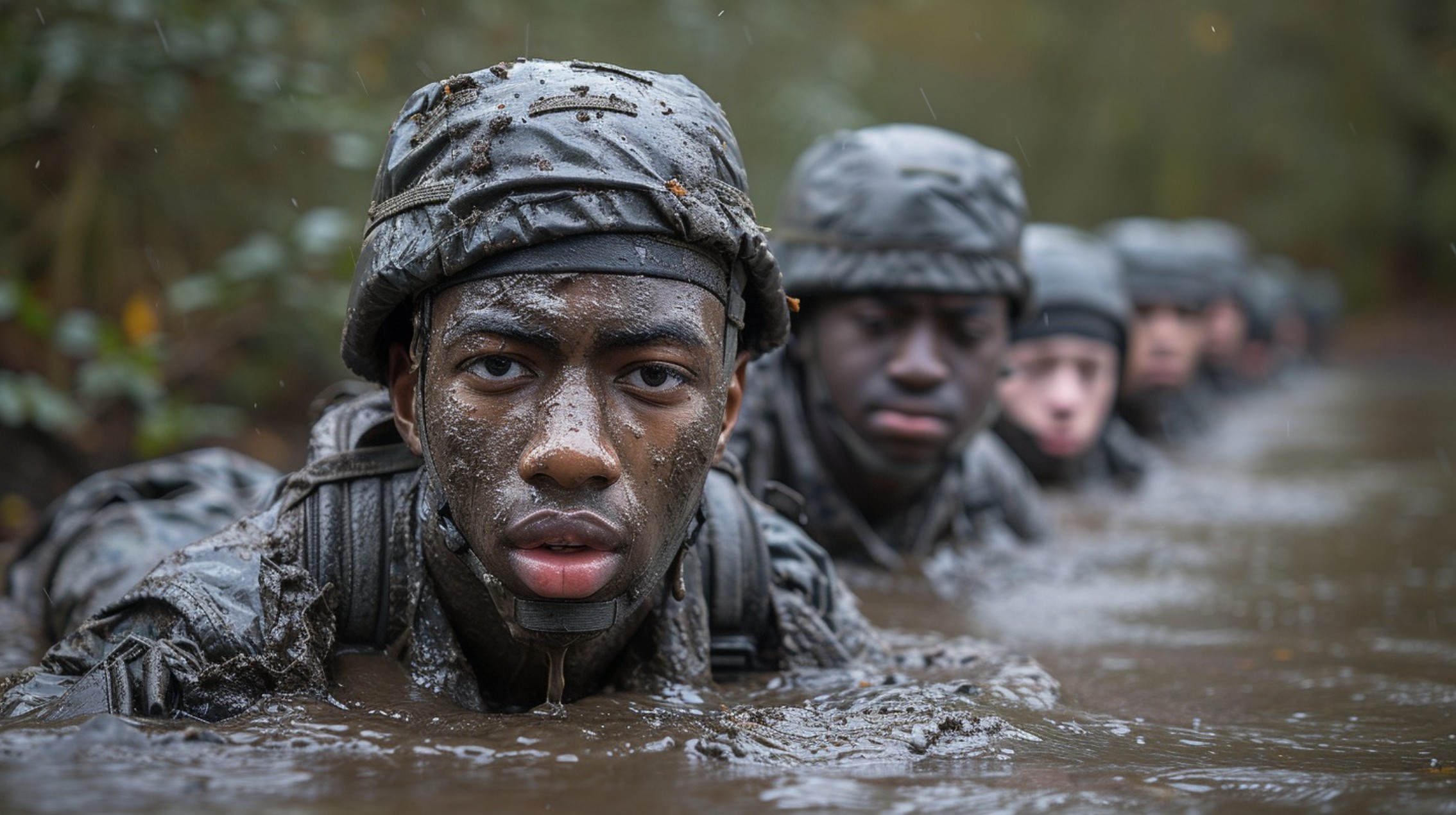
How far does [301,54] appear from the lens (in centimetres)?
689

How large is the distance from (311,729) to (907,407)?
2776mm

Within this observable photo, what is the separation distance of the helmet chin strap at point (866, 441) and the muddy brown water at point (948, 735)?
0.36 meters

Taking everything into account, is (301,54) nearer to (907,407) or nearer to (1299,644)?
(907,407)

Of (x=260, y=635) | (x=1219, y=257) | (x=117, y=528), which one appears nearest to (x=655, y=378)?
(x=260, y=635)

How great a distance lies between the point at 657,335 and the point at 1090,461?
236 inches

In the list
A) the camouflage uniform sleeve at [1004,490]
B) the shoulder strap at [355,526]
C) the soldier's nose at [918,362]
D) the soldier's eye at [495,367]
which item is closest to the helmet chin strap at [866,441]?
the soldier's nose at [918,362]

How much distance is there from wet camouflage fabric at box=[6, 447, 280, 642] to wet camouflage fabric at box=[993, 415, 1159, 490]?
3.92 meters

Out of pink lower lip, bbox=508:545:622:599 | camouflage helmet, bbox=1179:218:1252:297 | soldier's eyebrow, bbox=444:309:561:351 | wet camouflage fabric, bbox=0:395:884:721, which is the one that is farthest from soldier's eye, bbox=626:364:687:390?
camouflage helmet, bbox=1179:218:1252:297

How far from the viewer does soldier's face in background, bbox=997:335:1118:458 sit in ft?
23.2

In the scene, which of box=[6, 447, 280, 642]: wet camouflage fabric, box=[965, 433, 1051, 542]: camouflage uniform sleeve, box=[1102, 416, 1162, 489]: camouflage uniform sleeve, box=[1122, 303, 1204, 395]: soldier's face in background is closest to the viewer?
box=[6, 447, 280, 642]: wet camouflage fabric

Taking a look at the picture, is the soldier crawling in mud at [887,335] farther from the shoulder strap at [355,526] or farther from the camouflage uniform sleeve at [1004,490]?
the shoulder strap at [355,526]

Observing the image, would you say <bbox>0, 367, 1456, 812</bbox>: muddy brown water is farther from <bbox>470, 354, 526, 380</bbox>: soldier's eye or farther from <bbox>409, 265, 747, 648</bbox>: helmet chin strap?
<bbox>470, 354, 526, 380</bbox>: soldier's eye

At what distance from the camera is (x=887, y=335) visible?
493cm

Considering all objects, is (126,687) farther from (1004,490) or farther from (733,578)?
(1004,490)
